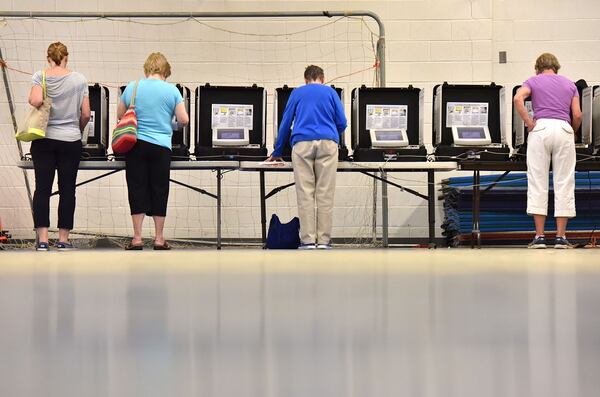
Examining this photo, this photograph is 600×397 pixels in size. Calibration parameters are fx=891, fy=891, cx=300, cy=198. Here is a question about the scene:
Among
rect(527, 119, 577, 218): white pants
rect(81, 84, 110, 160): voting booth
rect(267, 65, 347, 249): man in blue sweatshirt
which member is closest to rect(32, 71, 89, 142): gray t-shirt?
rect(81, 84, 110, 160): voting booth

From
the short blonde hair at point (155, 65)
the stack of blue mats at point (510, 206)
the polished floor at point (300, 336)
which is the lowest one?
the polished floor at point (300, 336)

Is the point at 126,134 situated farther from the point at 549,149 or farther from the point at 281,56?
the point at 281,56

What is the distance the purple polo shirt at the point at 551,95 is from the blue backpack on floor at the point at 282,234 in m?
2.02

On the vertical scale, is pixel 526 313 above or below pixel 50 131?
below

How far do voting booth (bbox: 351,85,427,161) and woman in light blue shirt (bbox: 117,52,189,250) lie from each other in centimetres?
153

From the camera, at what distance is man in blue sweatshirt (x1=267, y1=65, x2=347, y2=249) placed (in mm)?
6625

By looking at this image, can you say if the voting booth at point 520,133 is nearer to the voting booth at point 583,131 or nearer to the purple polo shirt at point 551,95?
the voting booth at point 583,131

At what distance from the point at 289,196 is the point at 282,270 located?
5.15 meters

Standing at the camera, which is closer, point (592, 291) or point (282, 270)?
point (592, 291)

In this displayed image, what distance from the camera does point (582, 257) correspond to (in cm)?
527

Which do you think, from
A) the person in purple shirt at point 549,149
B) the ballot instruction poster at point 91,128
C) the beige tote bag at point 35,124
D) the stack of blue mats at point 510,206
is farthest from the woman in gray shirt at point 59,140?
the stack of blue mats at point 510,206

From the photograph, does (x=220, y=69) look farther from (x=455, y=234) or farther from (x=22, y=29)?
(x=455, y=234)

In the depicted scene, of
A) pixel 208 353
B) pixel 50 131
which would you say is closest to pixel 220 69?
pixel 50 131

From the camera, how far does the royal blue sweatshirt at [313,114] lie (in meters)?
6.61
